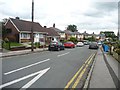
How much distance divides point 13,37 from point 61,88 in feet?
154

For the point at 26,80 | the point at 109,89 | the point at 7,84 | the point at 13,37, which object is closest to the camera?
the point at 109,89

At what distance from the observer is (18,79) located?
916 centimetres

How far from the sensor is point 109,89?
757cm

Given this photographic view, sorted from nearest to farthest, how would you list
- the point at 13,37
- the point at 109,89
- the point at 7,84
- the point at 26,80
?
the point at 109,89, the point at 7,84, the point at 26,80, the point at 13,37

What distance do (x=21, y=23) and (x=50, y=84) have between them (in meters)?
49.5

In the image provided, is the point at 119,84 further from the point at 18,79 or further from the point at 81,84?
the point at 18,79

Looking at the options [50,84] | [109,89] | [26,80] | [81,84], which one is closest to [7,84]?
[26,80]

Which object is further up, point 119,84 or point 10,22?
point 10,22

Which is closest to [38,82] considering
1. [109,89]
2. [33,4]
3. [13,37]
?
A: [109,89]

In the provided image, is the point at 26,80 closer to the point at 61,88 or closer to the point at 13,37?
the point at 61,88

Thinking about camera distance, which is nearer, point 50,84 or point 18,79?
point 50,84

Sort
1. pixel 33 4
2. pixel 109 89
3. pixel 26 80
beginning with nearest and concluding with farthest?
pixel 109 89 < pixel 26 80 < pixel 33 4

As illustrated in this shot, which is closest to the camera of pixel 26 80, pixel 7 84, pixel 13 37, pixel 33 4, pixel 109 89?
pixel 109 89

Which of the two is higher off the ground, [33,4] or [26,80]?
[33,4]
